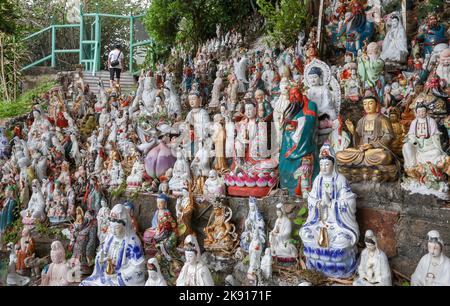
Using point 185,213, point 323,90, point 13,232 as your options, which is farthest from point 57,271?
point 323,90

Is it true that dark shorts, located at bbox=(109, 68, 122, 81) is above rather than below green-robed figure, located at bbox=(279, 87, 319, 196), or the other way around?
above

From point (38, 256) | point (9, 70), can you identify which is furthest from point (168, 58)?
point (38, 256)

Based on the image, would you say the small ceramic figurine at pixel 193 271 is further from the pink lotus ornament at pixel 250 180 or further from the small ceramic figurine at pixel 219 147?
the small ceramic figurine at pixel 219 147

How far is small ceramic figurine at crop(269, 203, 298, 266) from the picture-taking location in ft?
19.3

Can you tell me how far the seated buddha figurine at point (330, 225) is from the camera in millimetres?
5387

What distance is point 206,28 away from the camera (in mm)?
14492

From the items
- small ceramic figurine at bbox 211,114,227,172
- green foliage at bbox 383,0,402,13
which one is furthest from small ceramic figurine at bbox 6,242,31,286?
green foliage at bbox 383,0,402,13

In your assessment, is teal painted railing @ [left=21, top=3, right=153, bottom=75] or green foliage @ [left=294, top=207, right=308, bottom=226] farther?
teal painted railing @ [left=21, top=3, right=153, bottom=75]

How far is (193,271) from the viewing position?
570cm

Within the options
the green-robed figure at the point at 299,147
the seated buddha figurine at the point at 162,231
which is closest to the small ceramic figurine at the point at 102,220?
the seated buddha figurine at the point at 162,231

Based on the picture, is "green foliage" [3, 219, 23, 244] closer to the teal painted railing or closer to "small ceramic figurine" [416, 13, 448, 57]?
the teal painted railing

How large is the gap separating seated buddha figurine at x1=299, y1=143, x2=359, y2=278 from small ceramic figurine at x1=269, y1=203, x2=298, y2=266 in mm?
252

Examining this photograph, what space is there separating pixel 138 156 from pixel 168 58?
7.46m

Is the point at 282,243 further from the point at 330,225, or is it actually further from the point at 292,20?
the point at 292,20
